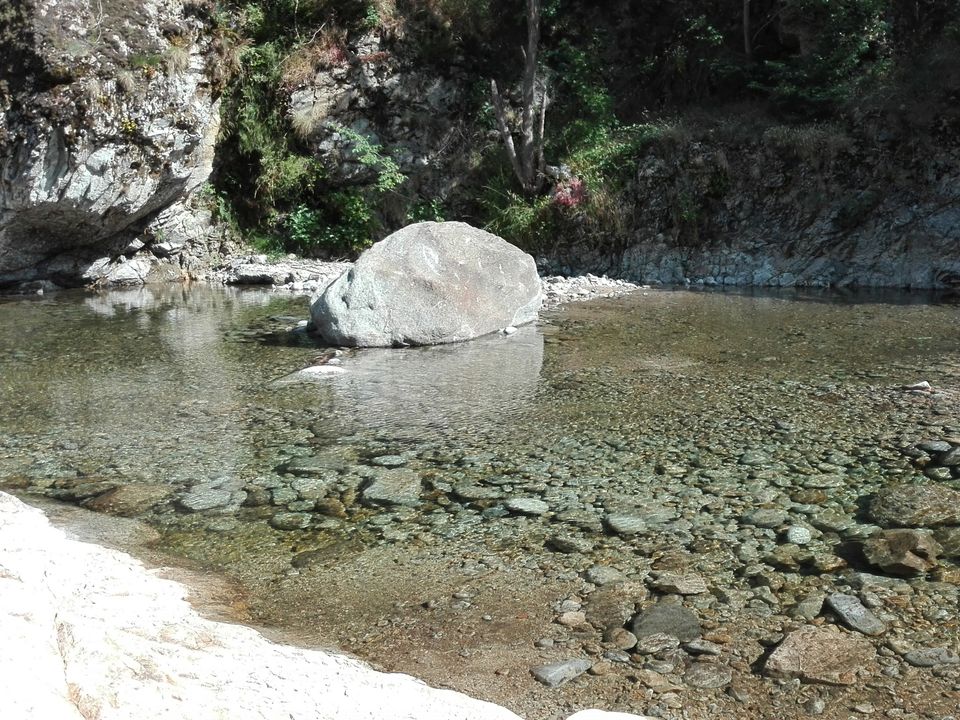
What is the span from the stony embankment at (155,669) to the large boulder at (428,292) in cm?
611

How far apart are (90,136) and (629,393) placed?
1015 cm

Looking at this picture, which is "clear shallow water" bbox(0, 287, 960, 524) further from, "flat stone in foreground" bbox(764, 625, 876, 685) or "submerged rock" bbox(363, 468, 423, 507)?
"flat stone in foreground" bbox(764, 625, 876, 685)

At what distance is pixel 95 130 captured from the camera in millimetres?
13164

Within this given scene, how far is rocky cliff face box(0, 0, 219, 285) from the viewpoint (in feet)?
42.5

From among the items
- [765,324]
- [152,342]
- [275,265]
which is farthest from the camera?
[275,265]

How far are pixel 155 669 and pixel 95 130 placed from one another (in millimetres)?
12583

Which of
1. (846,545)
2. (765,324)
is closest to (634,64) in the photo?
(765,324)

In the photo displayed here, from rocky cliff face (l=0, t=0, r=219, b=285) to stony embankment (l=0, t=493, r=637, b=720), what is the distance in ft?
37.4

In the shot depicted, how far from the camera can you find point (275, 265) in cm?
1616

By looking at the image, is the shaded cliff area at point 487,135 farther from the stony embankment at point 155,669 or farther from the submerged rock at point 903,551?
the stony embankment at point 155,669

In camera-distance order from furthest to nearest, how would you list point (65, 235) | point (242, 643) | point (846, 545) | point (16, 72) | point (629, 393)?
point (65, 235) → point (16, 72) → point (629, 393) → point (846, 545) → point (242, 643)

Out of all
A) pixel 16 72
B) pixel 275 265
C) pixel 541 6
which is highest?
pixel 541 6

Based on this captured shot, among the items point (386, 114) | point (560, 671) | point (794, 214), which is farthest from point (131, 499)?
point (386, 114)

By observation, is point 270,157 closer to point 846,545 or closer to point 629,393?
point 629,393
